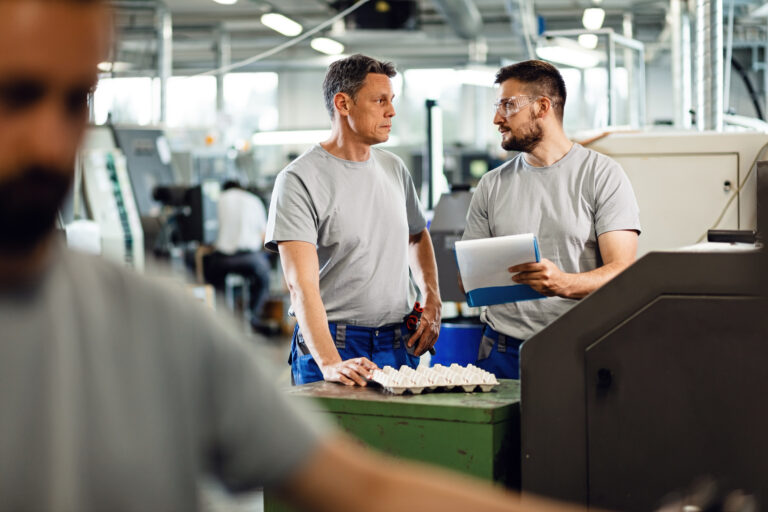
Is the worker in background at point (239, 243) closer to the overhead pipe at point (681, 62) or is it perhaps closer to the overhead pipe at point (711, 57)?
the overhead pipe at point (681, 62)

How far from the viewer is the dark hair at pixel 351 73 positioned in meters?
2.41

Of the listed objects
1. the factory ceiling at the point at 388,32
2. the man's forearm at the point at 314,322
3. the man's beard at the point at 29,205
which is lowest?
the man's forearm at the point at 314,322

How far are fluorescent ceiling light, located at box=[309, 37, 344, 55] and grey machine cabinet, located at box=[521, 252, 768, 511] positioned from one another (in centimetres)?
1062

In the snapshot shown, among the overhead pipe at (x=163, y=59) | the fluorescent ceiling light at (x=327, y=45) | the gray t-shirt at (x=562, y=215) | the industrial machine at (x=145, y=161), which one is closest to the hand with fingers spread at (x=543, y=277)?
the gray t-shirt at (x=562, y=215)

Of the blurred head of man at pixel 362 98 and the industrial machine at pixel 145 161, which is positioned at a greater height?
the industrial machine at pixel 145 161

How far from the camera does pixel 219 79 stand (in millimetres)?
14438

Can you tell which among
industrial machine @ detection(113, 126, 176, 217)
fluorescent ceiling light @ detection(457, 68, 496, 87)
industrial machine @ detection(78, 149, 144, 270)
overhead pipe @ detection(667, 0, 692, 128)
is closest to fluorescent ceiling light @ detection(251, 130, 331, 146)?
industrial machine @ detection(113, 126, 176, 217)

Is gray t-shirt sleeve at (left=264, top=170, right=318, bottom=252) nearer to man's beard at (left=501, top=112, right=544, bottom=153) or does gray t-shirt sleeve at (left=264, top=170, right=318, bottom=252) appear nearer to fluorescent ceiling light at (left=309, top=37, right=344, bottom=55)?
man's beard at (left=501, top=112, right=544, bottom=153)

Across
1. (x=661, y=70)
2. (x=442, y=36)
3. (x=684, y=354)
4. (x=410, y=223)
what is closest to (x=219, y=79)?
(x=442, y=36)

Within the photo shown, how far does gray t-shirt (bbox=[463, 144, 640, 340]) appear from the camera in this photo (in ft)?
7.30

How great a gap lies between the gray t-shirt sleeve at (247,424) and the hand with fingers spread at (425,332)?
1.78 metres

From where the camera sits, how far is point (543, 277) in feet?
6.55

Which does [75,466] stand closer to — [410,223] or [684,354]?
[684,354]

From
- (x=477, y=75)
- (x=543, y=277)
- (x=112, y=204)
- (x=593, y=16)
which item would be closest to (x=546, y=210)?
(x=543, y=277)
